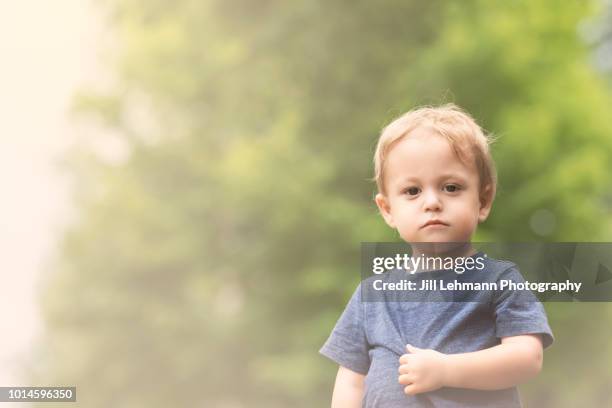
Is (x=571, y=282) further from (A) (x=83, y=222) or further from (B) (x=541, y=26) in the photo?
(A) (x=83, y=222)

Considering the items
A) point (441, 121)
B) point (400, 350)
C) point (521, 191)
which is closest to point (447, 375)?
point (400, 350)

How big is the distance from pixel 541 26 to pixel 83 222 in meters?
3.10

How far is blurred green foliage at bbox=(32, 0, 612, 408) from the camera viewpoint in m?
3.82

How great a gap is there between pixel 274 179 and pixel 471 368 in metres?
3.42

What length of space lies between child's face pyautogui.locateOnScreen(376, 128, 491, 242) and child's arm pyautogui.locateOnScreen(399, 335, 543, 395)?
0.16 metres

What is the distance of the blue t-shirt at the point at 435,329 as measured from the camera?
89 cm

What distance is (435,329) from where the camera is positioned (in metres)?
0.93

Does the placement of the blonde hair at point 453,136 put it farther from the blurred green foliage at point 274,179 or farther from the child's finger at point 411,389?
the blurred green foliage at point 274,179

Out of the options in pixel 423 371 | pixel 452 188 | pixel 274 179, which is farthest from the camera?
pixel 274 179

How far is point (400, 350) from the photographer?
915mm

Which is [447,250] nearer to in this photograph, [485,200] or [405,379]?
[485,200]

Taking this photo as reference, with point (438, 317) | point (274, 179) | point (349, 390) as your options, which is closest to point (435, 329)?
point (438, 317)

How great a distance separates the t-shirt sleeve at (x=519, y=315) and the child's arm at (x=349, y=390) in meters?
0.19

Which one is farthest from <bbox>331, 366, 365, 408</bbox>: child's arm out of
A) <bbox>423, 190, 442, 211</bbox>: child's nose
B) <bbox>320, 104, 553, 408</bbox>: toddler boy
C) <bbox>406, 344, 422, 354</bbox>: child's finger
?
<bbox>423, 190, 442, 211</bbox>: child's nose
